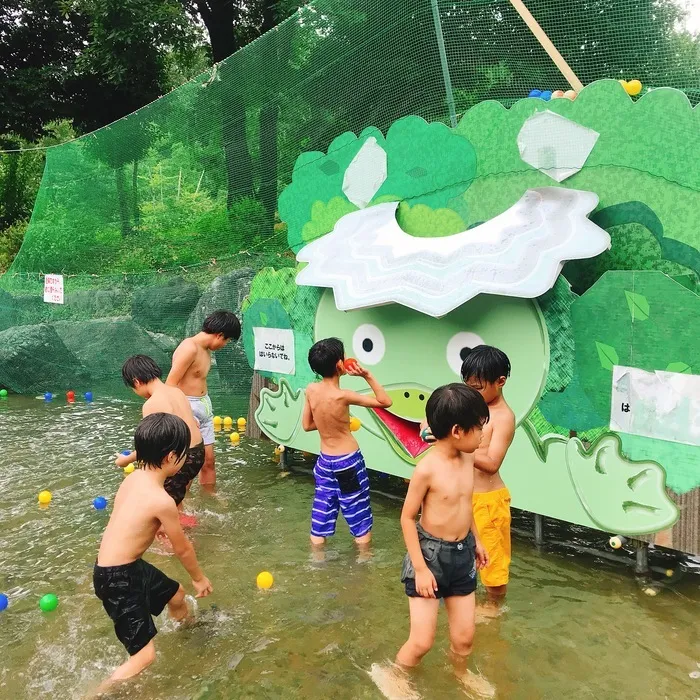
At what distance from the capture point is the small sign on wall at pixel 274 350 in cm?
570

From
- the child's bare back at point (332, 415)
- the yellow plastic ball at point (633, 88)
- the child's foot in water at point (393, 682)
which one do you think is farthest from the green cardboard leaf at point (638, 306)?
the child's foot in water at point (393, 682)

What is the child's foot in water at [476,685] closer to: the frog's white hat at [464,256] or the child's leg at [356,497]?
the child's leg at [356,497]

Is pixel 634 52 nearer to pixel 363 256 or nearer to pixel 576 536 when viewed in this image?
pixel 363 256

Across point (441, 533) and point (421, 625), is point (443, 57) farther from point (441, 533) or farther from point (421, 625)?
point (421, 625)

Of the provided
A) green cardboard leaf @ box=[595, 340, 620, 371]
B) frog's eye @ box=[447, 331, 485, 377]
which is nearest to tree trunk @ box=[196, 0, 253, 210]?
frog's eye @ box=[447, 331, 485, 377]

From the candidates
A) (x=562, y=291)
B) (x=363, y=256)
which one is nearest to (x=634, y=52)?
(x=562, y=291)

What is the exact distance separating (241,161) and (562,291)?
158 inches

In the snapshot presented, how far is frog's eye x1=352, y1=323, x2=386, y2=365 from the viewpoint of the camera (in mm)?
4789

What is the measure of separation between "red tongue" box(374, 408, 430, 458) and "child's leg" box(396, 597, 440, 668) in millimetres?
1975

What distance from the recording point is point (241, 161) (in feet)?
21.8

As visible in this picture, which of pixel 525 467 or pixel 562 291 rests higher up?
pixel 562 291

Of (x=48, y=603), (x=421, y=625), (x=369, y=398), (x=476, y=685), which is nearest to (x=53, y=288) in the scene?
(x=48, y=603)

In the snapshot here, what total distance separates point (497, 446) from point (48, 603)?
2.48 meters

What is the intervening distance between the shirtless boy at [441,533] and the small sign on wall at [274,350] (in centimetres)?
316
